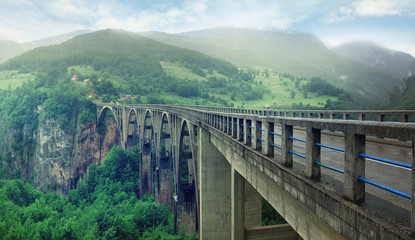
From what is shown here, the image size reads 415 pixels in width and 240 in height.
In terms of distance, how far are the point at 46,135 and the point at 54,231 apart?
3916 centimetres

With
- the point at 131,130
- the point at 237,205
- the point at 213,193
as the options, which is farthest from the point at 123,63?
the point at 237,205

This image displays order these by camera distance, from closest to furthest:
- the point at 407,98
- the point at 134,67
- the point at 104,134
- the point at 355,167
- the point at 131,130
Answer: the point at 355,167
the point at 131,130
the point at 104,134
the point at 407,98
the point at 134,67

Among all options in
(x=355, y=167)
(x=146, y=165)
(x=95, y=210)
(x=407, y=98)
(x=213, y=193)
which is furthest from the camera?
(x=407, y=98)

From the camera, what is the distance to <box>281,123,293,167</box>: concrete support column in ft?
15.7

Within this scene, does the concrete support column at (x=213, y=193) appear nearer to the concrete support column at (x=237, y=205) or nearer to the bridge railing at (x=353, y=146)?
the concrete support column at (x=237, y=205)

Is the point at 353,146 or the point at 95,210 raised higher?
the point at 353,146

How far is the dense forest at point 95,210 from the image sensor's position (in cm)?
2367

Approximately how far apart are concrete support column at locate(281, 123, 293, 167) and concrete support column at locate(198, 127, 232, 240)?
32.2ft

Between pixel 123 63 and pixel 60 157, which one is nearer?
pixel 60 157

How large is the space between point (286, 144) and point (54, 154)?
6055 cm

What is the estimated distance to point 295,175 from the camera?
13.9 ft

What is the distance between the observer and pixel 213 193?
1451cm

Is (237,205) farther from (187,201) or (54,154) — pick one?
(54,154)

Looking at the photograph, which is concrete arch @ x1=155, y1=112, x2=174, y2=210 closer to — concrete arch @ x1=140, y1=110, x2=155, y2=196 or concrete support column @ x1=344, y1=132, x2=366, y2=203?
concrete arch @ x1=140, y1=110, x2=155, y2=196
